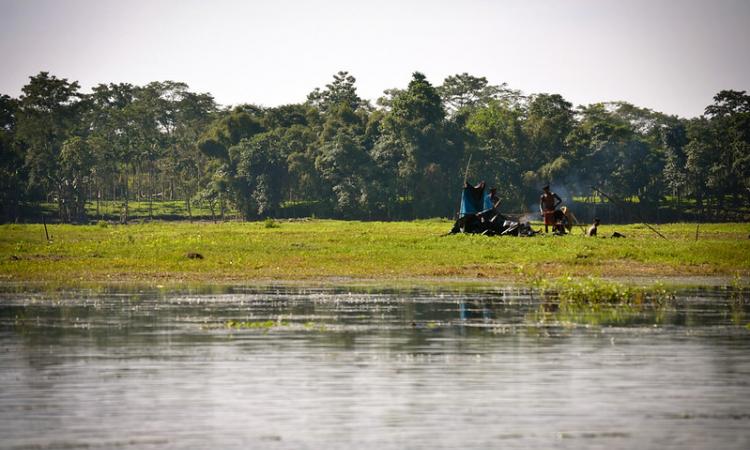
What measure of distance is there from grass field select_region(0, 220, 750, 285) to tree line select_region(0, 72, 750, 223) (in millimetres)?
45551

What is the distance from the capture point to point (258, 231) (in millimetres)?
57188

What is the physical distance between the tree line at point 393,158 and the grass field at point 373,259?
45.6m

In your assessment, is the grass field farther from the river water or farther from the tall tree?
the tall tree

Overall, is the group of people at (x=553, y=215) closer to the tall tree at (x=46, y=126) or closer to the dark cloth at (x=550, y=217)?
the dark cloth at (x=550, y=217)

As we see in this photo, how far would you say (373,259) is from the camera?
39.9 m

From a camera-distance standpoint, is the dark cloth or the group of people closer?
the group of people

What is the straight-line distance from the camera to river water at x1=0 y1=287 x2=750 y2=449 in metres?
13.9

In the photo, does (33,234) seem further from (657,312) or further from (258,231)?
(657,312)

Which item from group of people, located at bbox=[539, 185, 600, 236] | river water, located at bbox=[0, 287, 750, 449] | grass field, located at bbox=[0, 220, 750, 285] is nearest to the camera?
river water, located at bbox=[0, 287, 750, 449]

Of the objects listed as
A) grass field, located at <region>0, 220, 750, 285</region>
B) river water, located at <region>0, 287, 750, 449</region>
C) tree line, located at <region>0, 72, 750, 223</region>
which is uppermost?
tree line, located at <region>0, 72, 750, 223</region>

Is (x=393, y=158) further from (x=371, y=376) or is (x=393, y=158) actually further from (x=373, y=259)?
(x=371, y=376)

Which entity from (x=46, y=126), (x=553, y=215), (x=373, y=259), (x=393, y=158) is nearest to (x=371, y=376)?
(x=373, y=259)

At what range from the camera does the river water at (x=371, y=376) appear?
546 inches

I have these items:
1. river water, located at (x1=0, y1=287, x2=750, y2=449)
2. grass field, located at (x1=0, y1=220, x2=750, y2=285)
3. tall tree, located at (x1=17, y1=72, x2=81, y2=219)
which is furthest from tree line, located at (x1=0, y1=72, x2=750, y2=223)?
river water, located at (x1=0, y1=287, x2=750, y2=449)
